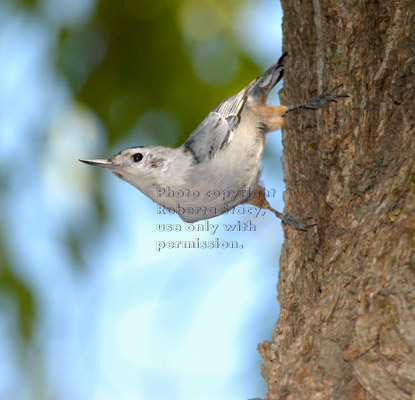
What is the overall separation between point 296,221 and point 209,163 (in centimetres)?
55

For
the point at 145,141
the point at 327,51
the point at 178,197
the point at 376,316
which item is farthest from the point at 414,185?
the point at 145,141

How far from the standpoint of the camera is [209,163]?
2.65 m

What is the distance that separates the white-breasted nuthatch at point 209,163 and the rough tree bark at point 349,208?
220 mm

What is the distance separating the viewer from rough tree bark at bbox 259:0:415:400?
5.38 ft

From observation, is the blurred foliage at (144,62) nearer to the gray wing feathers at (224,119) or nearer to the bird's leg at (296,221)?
the gray wing feathers at (224,119)

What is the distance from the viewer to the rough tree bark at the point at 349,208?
164cm

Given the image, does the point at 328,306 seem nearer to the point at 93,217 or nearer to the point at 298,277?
the point at 298,277

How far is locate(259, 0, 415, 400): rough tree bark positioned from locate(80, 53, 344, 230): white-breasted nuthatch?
0.22 metres

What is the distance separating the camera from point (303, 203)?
240 centimetres

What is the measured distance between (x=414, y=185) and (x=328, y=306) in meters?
0.49

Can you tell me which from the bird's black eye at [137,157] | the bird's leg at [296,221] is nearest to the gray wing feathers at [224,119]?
the bird's black eye at [137,157]

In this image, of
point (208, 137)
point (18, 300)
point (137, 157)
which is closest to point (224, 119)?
point (208, 137)

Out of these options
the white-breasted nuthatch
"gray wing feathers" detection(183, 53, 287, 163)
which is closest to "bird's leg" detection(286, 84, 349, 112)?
the white-breasted nuthatch

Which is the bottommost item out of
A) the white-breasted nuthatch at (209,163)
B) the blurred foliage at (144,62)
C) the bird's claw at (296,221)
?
the bird's claw at (296,221)
